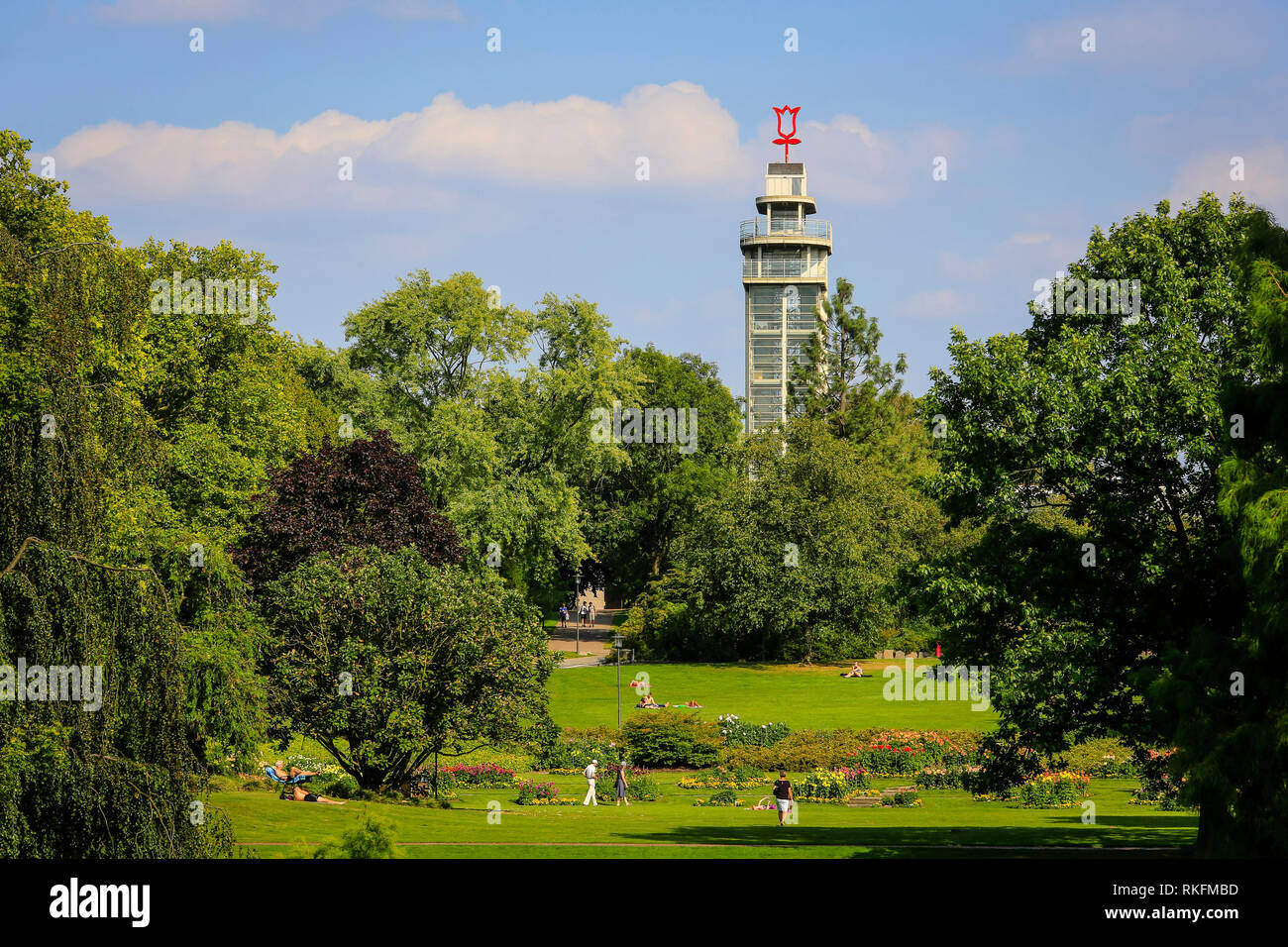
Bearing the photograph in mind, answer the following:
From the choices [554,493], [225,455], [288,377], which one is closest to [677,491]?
[554,493]

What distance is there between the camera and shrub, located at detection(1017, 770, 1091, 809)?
2767 cm

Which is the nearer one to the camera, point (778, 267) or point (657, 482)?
point (657, 482)

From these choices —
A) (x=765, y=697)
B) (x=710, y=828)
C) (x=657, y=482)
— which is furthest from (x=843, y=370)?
(x=710, y=828)

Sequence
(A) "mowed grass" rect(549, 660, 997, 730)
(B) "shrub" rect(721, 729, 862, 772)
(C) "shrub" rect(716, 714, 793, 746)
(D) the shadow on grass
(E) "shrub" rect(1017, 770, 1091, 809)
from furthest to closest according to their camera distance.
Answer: (A) "mowed grass" rect(549, 660, 997, 730) < (C) "shrub" rect(716, 714, 793, 746) < (B) "shrub" rect(721, 729, 862, 772) < (E) "shrub" rect(1017, 770, 1091, 809) < (D) the shadow on grass

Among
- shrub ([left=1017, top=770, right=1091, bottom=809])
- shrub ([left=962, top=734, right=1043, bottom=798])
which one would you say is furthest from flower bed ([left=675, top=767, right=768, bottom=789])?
shrub ([left=962, top=734, right=1043, bottom=798])

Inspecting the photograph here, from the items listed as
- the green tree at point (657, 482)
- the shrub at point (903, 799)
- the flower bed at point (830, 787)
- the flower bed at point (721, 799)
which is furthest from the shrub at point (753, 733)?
the green tree at point (657, 482)

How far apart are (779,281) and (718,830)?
74.3 m

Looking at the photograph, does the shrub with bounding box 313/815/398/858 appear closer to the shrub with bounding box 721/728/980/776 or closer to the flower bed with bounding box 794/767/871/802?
the flower bed with bounding box 794/767/871/802

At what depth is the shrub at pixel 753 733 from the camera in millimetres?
37188

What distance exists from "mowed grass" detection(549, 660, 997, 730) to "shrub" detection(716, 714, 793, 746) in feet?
4.71

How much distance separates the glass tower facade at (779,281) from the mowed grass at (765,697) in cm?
3831

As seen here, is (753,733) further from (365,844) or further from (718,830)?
(365,844)

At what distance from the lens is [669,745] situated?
3506 cm

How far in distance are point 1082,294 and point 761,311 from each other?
7453 cm
